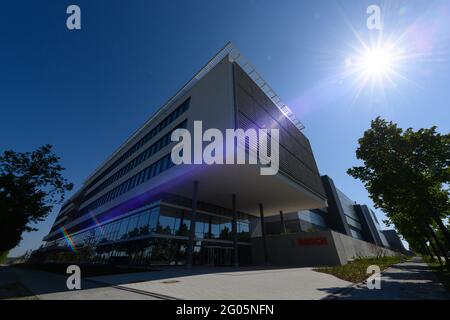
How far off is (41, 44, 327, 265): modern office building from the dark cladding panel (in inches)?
7.1

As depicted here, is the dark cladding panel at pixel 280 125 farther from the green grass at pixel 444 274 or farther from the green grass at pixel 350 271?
the green grass at pixel 444 274

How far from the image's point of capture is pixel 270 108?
29.9m

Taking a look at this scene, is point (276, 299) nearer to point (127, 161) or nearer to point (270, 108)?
point (270, 108)

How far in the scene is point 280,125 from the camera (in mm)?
30875

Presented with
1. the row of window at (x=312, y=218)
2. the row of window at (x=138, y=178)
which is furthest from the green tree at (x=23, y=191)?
the row of window at (x=312, y=218)

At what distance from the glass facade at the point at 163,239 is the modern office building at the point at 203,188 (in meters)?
0.10

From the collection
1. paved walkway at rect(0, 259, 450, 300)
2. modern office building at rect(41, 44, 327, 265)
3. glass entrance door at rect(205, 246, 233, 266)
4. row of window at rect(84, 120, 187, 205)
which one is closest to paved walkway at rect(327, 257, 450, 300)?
paved walkway at rect(0, 259, 450, 300)

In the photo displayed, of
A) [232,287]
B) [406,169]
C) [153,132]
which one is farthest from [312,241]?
[153,132]

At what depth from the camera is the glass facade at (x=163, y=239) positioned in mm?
21500

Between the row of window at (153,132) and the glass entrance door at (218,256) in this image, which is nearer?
the glass entrance door at (218,256)

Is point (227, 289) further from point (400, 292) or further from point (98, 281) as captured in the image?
point (400, 292)

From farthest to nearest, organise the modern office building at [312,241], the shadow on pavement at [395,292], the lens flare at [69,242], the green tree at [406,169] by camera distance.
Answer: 1. the lens flare at [69,242]
2. the modern office building at [312,241]
3. the green tree at [406,169]
4. the shadow on pavement at [395,292]
